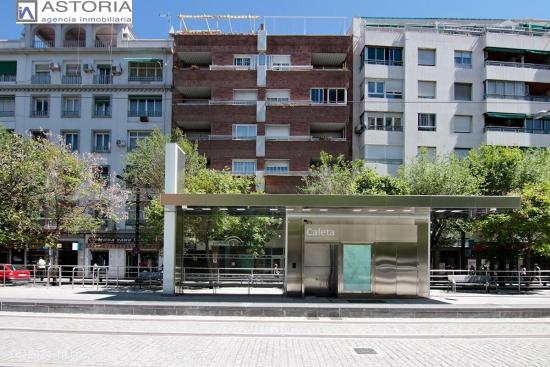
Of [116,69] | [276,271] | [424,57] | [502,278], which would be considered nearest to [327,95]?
[424,57]

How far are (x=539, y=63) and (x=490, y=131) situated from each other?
8.59m

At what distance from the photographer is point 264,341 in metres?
12.1

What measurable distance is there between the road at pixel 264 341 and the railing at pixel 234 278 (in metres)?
6.21

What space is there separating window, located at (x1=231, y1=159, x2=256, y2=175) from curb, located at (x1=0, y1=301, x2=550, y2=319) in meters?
31.3

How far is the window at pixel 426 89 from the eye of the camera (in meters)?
49.4

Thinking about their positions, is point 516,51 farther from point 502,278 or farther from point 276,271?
point 276,271

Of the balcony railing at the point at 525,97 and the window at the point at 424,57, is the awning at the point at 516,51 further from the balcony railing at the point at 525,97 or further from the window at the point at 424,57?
the window at the point at 424,57

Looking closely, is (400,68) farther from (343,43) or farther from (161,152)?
(161,152)

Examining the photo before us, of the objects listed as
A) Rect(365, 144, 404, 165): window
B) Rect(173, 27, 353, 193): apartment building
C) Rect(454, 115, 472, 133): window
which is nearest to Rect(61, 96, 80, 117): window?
Rect(173, 27, 353, 193): apartment building

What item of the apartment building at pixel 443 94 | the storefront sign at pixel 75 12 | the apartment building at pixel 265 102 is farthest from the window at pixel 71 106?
the apartment building at pixel 443 94

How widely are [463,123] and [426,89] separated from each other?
408 cm

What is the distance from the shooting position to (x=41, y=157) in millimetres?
36750

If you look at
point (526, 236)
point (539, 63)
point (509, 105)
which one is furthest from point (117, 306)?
point (539, 63)

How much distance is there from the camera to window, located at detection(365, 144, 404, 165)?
4825cm
